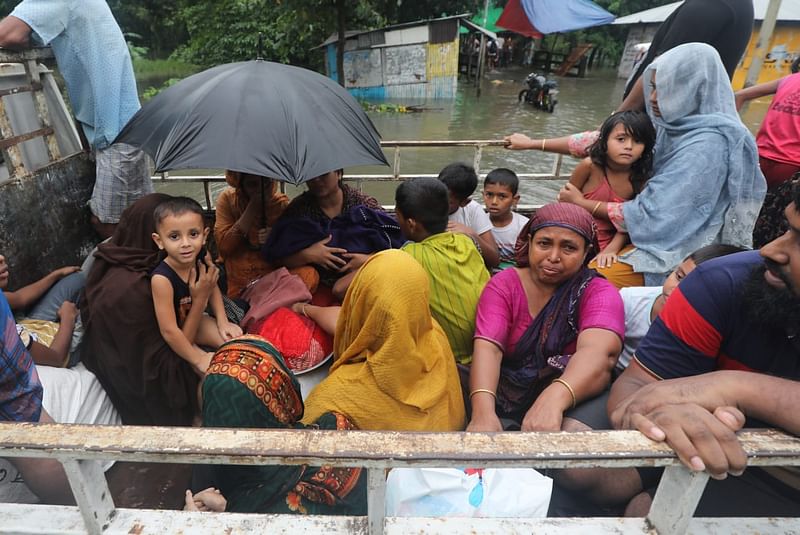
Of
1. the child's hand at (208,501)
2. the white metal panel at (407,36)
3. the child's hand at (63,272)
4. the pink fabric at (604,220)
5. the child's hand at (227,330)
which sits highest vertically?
the white metal panel at (407,36)

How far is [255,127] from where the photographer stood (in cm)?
244

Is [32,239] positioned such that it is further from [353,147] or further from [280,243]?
[353,147]

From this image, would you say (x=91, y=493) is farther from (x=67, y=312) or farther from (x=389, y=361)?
(x=67, y=312)

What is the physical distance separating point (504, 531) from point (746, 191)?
90.5 inches

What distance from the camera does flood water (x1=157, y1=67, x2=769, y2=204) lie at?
341 inches

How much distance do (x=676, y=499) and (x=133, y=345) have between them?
2273mm

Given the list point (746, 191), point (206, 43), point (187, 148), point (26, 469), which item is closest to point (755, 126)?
point (746, 191)

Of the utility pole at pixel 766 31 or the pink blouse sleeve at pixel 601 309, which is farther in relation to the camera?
the utility pole at pixel 766 31

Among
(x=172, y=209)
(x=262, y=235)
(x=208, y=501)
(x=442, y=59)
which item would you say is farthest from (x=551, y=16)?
(x=208, y=501)

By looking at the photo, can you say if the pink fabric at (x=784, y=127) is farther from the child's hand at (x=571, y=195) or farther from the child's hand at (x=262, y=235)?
the child's hand at (x=262, y=235)

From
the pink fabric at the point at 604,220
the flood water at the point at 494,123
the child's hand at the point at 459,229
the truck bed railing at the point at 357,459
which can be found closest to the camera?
the truck bed railing at the point at 357,459

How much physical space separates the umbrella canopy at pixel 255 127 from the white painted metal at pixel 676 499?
1.86 m

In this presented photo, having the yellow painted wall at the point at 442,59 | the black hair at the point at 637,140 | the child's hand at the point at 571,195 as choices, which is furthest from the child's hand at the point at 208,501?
the yellow painted wall at the point at 442,59

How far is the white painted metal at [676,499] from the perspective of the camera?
1104mm
